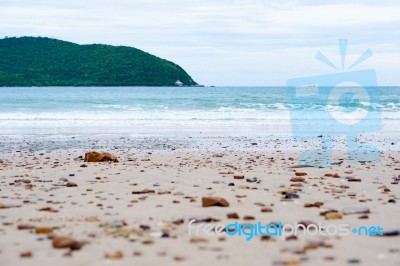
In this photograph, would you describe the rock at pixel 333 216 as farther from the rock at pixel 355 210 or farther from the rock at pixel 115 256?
the rock at pixel 115 256

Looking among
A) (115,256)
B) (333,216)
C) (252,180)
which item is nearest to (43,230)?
(115,256)

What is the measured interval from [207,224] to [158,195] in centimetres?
153

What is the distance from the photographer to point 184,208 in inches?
201

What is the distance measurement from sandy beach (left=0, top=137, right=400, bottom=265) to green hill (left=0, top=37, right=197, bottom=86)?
61.8 m

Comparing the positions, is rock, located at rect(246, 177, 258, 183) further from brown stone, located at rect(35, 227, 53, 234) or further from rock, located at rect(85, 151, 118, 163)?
brown stone, located at rect(35, 227, 53, 234)

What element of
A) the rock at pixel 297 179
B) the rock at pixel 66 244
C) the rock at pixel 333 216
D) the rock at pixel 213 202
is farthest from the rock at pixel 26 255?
the rock at pixel 297 179

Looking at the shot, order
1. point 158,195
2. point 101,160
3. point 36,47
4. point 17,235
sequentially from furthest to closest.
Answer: point 36,47 → point 101,160 → point 158,195 → point 17,235

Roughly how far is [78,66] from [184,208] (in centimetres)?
7248

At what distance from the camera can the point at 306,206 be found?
206 inches

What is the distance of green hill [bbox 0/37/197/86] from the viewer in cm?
7050

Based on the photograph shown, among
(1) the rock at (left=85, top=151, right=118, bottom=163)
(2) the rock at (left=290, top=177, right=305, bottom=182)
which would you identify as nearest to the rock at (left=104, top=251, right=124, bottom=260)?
(2) the rock at (left=290, top=177, right=305, bottom=182)

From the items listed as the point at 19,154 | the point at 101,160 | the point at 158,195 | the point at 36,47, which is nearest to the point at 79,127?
the point at 19,154

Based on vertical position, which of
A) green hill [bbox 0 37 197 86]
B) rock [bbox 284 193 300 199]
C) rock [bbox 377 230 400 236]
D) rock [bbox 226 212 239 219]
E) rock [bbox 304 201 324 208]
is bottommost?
rock [bbox 284 193 300 199]

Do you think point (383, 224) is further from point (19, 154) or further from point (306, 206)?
point (19, 154)
